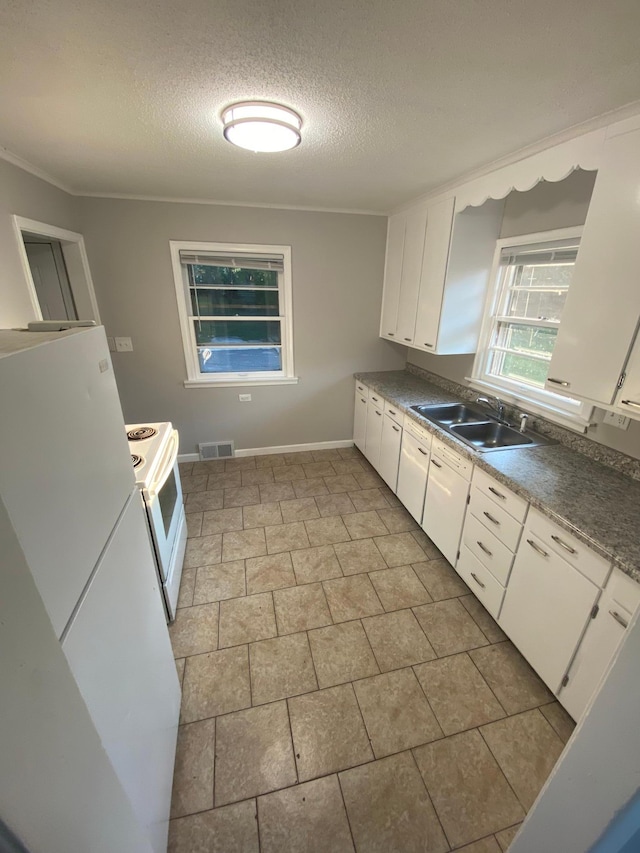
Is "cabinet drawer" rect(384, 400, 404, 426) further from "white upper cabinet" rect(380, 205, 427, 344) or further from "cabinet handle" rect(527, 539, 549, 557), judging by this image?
"cabinet handle" rect(527, 539, 549, 557)

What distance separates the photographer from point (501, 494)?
1.81 m

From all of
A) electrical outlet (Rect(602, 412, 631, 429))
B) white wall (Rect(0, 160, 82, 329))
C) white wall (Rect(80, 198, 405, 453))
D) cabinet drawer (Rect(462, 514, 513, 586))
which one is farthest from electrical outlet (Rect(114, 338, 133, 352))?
electrical outlet (Rect(602, 412, 631, 429))

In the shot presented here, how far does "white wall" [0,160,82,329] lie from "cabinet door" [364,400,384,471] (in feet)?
8.68

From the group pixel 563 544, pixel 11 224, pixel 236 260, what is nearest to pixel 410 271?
pixel 236 260

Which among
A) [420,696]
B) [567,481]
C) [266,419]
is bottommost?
[420,696]

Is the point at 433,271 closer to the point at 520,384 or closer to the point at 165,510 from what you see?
the point at 520,384

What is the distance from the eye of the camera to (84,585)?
Answer: 75 cm

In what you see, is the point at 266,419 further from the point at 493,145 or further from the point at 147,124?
the point at 493,145

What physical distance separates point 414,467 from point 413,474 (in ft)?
0.21

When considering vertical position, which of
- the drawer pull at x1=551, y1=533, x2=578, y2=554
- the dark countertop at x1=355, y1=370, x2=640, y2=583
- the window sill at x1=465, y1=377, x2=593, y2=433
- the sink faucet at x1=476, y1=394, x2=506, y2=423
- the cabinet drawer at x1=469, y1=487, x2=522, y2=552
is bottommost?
the cabinet drawer at x1=469, y1=487, x2=522, y2=552

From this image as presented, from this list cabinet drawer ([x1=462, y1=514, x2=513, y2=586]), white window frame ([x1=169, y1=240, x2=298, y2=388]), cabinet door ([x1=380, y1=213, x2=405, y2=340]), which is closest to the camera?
cabinet drawer ([x1=462, y1=514, x2=513, y2=586])

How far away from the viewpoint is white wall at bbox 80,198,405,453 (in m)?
2.96

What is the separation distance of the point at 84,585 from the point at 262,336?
121 inches

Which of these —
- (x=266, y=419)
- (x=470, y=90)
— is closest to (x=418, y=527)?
(x=266, y=419)
